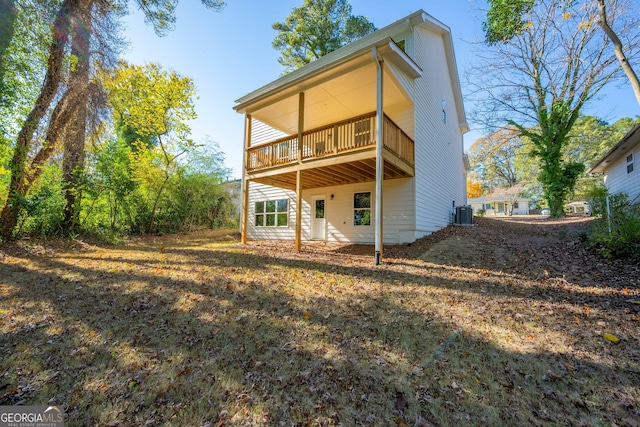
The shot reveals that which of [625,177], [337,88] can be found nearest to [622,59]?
[337,88]

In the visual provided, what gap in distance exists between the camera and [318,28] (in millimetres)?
21094

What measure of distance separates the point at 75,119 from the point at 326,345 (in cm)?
1202

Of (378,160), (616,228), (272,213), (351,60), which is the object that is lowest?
(616,228)

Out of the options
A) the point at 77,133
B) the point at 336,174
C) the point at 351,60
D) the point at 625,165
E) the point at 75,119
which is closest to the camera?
the point at 351,60

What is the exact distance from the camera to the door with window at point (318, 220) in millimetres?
12070

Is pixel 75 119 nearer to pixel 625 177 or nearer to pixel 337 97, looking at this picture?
pixel 337 97

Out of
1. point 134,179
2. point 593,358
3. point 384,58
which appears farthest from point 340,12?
point 593,358

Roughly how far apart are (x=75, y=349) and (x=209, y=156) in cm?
1610

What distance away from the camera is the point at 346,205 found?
11438 millimetres

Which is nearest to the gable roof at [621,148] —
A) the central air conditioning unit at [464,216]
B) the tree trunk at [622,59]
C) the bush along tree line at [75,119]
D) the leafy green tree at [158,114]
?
the tree trunk at [622,59]

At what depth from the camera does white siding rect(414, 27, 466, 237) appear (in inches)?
413

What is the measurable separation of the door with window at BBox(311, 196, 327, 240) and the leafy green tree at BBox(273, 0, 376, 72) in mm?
15172

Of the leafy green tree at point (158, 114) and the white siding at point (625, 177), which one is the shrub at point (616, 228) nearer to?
the white siding at point (625, 177)

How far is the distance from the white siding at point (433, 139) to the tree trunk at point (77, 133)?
12.2m
